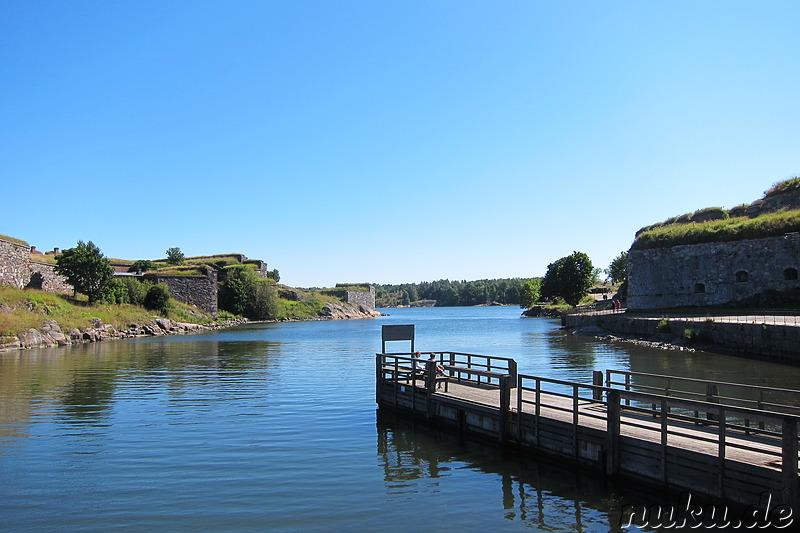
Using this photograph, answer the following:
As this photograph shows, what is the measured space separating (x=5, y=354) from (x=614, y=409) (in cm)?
3799

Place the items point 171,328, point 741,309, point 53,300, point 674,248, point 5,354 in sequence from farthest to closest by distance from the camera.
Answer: point 171,328, point 53,300, point 674,248, point 741,309, point 5,354

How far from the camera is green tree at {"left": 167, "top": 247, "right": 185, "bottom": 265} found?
10488 centimetres

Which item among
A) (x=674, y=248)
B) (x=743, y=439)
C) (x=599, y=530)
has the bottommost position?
(x=599, y=530)

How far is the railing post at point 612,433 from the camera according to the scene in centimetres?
1071

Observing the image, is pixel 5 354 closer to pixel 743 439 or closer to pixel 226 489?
pixel 226 489

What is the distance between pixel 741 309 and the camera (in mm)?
39312

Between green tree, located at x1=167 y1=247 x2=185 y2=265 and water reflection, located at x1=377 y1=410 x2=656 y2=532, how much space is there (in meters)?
97.6

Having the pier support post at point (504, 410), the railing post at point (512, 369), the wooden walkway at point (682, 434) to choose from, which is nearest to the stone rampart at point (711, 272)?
the railing post at point (512, 369)

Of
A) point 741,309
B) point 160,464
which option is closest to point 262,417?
point 160,464

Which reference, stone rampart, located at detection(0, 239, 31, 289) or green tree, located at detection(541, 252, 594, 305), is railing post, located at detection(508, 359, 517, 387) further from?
green tree, located at detection(541, 252, 594, 305)

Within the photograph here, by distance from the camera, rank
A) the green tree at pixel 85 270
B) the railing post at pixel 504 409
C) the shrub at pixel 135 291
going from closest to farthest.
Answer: the railing post at pixel 504 409, the green tree at pixel 85 270, the shrub at pixel 135 291

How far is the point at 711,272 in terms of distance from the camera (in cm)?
4444

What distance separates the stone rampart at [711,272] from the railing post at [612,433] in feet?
116

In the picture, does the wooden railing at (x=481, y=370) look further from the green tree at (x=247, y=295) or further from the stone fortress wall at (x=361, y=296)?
the stone fortress wall at (x=361, y=296)
